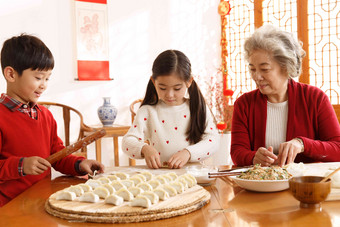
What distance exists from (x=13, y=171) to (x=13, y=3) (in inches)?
122

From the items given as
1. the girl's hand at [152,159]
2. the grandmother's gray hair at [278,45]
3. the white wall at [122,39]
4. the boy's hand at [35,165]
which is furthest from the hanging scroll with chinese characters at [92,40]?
the boy's hand at [35,165]

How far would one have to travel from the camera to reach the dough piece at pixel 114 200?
0.96 metres

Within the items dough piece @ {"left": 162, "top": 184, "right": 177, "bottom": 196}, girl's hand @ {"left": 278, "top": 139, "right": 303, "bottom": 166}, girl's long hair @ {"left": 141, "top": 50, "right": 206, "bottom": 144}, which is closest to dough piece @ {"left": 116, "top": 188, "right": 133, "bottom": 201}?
dough piece @ {"left": 162, "top": 184, "right": 177, "bottom": 196}

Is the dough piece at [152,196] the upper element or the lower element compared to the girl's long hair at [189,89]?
lower

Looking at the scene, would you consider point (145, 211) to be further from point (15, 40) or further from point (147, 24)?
point (147, 24)

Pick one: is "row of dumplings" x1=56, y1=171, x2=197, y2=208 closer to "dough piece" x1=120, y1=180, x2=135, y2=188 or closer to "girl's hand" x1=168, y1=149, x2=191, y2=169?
"dough piece" x1=120, y1=180, x2=135, y2=188

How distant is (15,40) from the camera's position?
1586 mm

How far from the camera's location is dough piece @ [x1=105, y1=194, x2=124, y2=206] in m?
0.96

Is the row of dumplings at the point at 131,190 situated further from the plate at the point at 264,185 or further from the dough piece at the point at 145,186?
the plate at the point at 264,185

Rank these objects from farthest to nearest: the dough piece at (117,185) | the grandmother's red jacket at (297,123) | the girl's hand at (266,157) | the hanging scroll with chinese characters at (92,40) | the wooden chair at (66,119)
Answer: the hanging scroll with chinese characters at (92,40) → the wooden chair at (66,119) → the grandmother's red jacket at (297,123) → the girl's hand at (266,157) → the dough piece at (117,185)

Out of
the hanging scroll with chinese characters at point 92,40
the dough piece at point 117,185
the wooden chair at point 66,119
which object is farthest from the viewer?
the hanging scroll with chinese characters at point 92,40

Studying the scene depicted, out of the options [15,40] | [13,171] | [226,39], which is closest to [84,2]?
[226,39]

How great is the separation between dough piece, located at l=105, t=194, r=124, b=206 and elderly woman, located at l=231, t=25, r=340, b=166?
876 mm

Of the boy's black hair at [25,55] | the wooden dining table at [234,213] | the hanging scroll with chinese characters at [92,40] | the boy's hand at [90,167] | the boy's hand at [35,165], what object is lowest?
the wooden dining table at [234,213]
